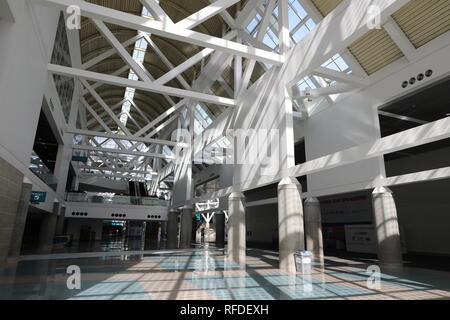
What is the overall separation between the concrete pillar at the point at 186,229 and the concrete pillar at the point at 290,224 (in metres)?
14.2

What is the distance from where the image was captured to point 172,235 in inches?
1053

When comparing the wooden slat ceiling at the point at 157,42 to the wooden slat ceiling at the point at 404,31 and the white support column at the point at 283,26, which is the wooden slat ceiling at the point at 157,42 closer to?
the white support column at the point at 283,26

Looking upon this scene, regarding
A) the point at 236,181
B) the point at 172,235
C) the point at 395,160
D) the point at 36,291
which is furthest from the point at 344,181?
the point at 172,235

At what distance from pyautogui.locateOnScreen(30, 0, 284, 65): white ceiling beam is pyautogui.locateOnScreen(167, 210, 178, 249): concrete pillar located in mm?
19236

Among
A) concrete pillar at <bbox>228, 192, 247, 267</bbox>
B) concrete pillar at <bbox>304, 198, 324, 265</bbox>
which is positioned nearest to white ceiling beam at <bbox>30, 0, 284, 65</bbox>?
concrete pillar at <bbox>228, 192, 247, 267</bbox>

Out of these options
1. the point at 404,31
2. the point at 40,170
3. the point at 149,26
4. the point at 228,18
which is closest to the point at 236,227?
the point at 149,26

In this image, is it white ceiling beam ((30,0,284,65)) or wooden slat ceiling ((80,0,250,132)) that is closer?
white ceiling beam ((30,0,284,65))

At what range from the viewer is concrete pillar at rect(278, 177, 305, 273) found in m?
10.6

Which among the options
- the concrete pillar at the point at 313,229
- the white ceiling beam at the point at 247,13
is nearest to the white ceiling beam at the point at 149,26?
the white ceiling beam at the point at 247,13

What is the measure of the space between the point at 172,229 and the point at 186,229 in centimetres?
349

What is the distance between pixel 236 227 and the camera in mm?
15445

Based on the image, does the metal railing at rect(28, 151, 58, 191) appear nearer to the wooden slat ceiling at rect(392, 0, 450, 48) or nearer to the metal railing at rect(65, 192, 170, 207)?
the metal railing at rect(65, 192, 170, 207)

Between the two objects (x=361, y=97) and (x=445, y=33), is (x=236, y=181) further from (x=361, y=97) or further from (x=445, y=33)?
(x=445, y=33)

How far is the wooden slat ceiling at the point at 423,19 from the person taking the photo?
413 inches
